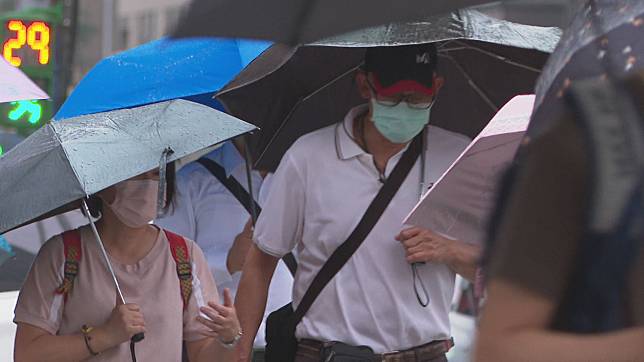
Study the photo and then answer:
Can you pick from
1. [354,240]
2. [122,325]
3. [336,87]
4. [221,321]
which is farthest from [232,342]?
Result: [336,87]

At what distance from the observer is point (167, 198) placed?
433cm

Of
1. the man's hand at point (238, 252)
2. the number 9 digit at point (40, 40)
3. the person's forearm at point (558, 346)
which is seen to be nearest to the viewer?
the person's forearm at point (558, 346)

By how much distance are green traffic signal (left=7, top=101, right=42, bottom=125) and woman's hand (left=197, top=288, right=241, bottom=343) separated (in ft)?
28.5

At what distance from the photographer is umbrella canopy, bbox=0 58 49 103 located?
436 cm

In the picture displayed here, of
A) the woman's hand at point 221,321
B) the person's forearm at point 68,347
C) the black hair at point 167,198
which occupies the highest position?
the black hair at point 167,198

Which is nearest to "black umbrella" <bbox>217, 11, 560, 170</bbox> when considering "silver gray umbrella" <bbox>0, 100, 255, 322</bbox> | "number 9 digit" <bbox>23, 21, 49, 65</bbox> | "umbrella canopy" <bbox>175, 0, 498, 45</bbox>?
"silver gray umbrella" <bbox>0, 100, 255, 322</bbox>

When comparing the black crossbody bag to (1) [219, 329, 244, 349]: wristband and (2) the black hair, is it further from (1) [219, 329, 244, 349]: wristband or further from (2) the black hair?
(2) the black hair

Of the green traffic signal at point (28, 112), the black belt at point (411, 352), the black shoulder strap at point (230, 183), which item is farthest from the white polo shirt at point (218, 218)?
the green traffic signal at point (28, 112)

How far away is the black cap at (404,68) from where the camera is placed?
4.29 metres

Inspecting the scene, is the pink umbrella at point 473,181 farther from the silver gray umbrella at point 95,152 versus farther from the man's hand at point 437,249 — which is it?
the silver gray umbrella at point 95,152

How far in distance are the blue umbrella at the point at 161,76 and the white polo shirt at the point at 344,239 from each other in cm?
93

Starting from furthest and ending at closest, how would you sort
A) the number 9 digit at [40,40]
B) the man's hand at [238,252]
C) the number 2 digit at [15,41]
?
the number 9 digit at [40,40], the number 2 digit at [15,41], the man's hand at [238,252]

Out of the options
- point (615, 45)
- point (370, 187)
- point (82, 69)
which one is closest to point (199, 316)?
point (370, 187)

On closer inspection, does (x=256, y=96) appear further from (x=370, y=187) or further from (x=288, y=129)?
(x=370, y=187)
